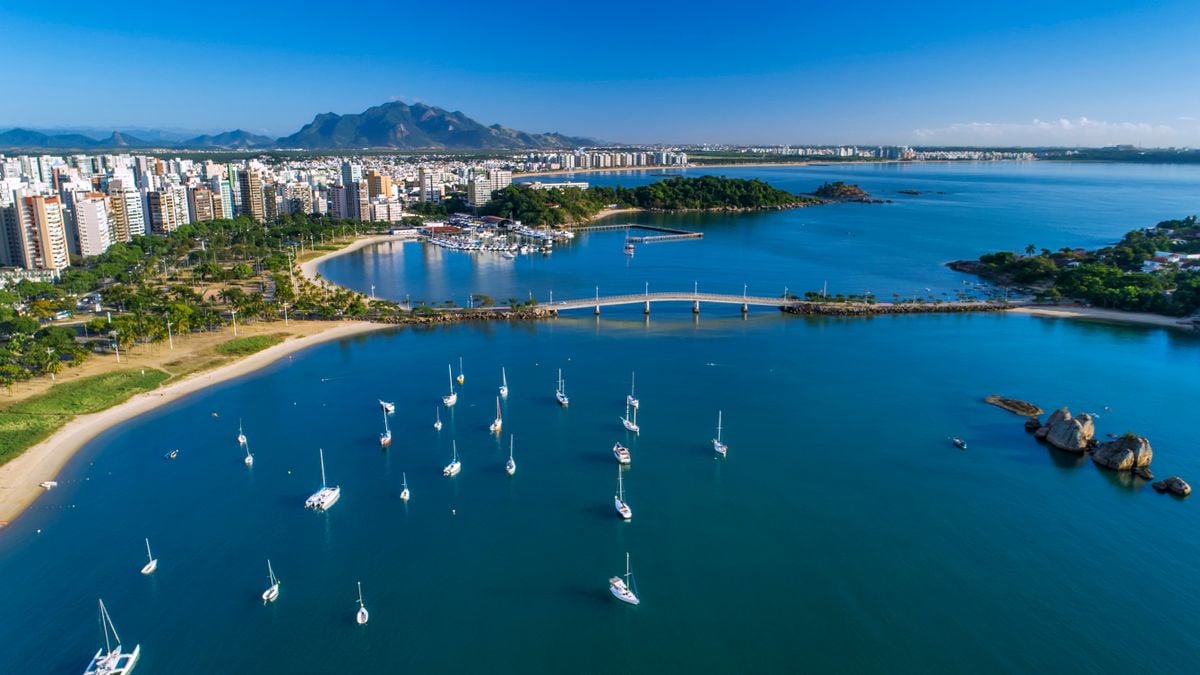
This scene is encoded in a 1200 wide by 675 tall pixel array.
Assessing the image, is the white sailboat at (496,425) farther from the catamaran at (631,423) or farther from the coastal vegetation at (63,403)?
the coastal vegetation at (63,403)

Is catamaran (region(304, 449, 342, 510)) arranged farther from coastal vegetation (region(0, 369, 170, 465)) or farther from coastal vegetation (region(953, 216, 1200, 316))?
coastal vegetation (region(953, 216, 1200, 316))

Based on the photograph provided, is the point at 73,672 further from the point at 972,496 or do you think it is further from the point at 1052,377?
the point at 1052,377

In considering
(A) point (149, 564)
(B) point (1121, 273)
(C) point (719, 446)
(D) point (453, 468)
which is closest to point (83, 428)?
(A) point (149, 564)

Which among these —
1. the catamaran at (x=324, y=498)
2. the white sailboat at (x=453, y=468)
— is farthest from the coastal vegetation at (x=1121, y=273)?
the catamaran at (x=324, y=498)

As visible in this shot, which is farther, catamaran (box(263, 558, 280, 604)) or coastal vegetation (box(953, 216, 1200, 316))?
coastal vegetation (box(953, 216, 1200, 316))

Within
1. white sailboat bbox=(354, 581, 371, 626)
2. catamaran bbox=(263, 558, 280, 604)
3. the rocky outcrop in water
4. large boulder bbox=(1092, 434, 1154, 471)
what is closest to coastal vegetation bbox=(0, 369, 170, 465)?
catamaran bbox=(263, 558, 280, 604)
